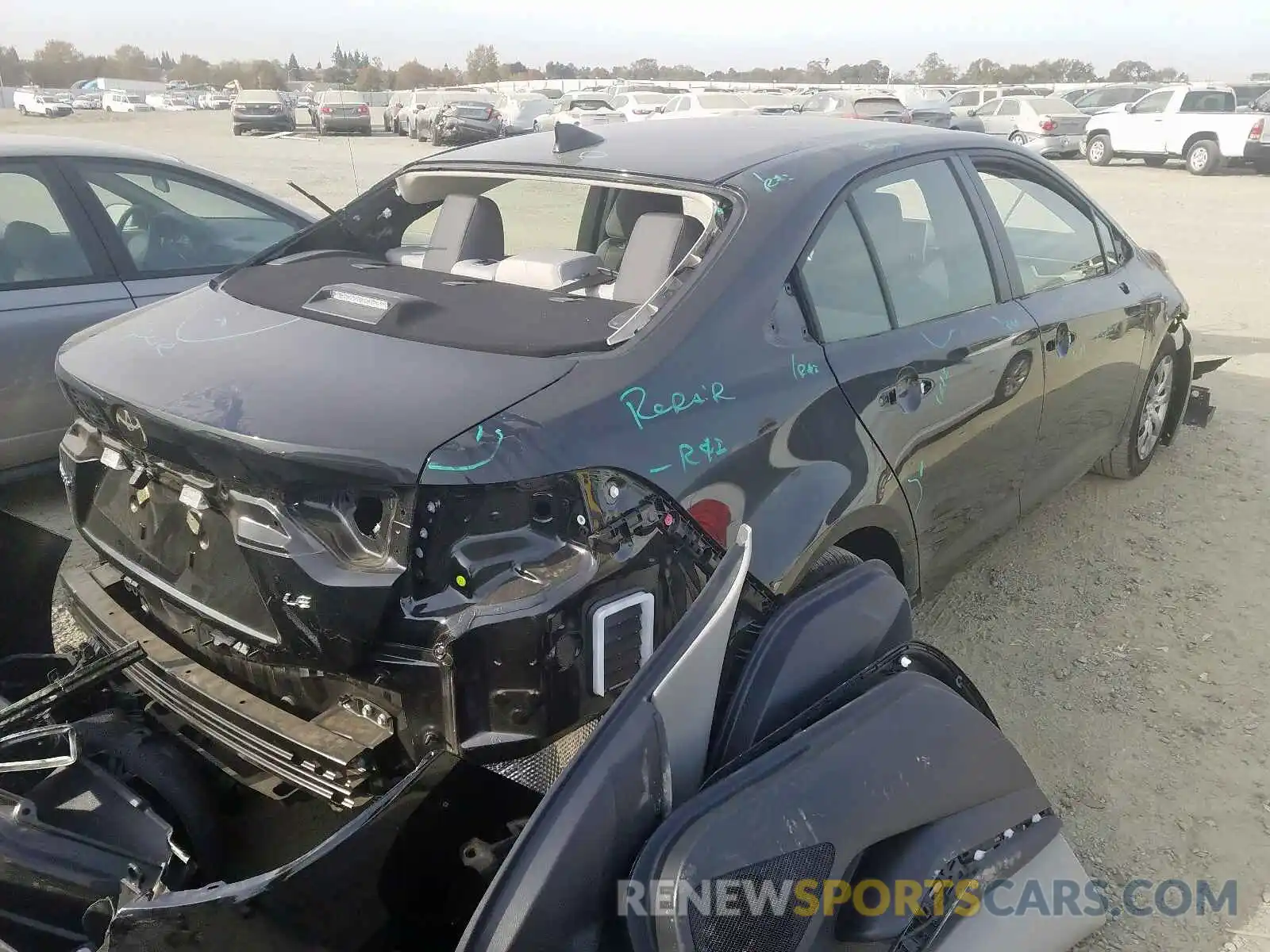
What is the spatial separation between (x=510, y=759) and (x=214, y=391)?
99 centimetres

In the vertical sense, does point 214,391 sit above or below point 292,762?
above

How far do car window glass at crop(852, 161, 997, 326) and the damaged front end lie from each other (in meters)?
1.23

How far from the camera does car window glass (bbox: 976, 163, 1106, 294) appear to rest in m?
3.46

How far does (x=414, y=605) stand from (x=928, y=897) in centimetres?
114

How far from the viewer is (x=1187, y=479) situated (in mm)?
4977

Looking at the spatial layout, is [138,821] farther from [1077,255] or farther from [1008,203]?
[1077,255]

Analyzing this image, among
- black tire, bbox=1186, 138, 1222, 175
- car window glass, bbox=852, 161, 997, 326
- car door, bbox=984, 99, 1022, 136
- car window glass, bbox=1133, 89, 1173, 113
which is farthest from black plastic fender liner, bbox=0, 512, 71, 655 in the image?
car door, bbox=984, 99, 1022, 136

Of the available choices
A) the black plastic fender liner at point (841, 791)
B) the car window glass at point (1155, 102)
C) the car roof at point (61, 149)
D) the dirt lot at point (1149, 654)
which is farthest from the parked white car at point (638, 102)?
the black plastic fender liner at point (841, 791)

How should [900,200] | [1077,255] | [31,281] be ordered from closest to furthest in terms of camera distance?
1. [900,200]
2. [1077,255]
3. [31,281]

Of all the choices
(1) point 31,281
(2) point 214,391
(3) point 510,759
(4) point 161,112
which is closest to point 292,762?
(3) point 510,759

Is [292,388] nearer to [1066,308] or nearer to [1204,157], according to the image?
[1066,308]

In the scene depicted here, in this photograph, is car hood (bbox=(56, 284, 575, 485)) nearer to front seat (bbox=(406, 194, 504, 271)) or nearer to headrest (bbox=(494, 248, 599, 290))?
headrest (bbox=(494, 248, 599, 290))

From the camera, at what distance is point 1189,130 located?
1983cm

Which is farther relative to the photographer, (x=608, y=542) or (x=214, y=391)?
(x=214, y=391)
